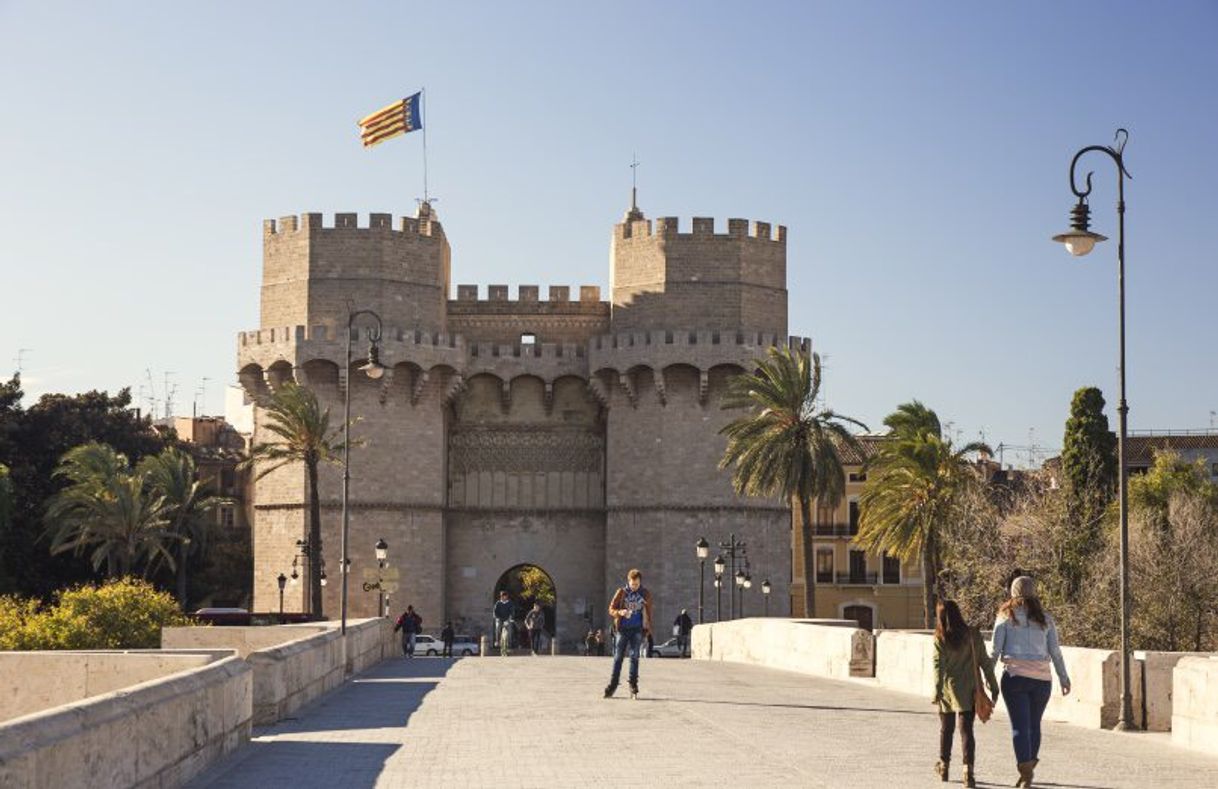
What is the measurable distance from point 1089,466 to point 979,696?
116 ft

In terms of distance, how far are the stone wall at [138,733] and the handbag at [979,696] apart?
5.08 metres

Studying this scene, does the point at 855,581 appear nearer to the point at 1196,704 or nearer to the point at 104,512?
the point at 104,512

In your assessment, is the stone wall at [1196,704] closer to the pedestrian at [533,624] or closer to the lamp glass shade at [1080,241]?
the lamp glass shade at [1080,241]

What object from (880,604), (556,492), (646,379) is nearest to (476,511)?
(556,492)

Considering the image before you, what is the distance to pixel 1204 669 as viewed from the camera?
13.9 m

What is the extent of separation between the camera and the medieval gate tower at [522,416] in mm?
53719

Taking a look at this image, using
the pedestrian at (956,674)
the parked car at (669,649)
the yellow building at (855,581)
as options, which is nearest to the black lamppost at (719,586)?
the parked car at (669,649)

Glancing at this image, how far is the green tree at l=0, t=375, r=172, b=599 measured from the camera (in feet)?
196

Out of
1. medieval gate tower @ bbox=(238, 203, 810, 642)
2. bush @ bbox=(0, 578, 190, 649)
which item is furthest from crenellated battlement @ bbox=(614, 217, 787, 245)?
bush @ bbox=(0, 578, 190, 649)

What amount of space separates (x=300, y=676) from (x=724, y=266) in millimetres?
37858

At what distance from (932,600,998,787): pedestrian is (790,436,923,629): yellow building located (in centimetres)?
5923

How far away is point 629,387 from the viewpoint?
54.6m

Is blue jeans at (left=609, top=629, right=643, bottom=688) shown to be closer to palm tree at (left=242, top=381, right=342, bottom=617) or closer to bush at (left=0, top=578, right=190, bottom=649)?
bush at (left=0, top=578, right=190, bottom=649)

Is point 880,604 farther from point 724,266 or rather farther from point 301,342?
point 301,342
